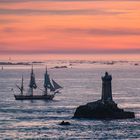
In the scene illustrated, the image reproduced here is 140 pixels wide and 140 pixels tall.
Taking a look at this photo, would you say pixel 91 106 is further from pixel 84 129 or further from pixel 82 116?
pixel 84 129

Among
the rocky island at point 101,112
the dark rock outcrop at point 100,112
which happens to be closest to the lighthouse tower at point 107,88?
the rocky island at point 101,112

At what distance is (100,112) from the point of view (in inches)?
4469

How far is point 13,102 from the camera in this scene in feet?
494

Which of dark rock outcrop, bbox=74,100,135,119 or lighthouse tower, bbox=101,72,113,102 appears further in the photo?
lighthouse tower, bbox=101,72,113,102

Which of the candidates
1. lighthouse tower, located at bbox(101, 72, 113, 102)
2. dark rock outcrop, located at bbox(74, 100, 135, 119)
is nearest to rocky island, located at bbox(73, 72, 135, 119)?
dark rock outcrop, located at bbox(74, 100, 135, 119)

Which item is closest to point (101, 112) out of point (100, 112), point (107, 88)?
point (100, 112)

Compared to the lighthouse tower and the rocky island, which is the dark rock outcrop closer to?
the rocky island

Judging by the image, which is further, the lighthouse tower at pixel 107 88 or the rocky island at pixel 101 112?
the lighthouse tower at pixel 107 88

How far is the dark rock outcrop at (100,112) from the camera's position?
11256cm

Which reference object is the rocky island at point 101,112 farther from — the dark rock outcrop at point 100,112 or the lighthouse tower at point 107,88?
the lighthouse tower at point 107,88

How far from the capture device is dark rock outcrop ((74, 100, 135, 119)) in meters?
113

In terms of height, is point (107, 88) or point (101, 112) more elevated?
point (107, 88)

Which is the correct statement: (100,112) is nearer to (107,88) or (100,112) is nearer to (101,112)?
(101,112)

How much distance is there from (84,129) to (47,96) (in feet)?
222
